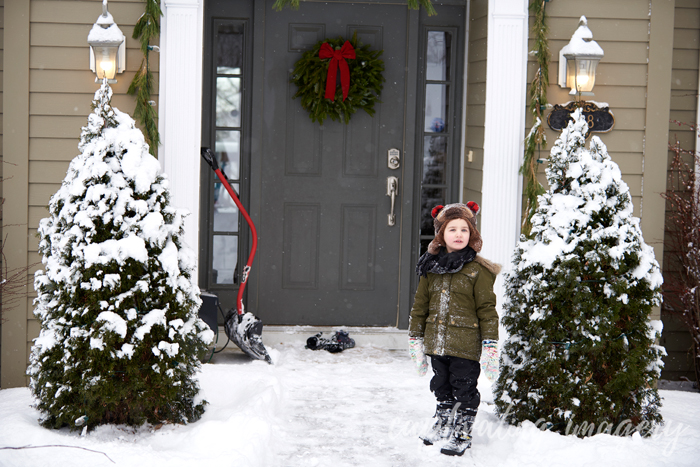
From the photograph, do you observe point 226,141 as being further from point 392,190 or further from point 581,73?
point 581,73

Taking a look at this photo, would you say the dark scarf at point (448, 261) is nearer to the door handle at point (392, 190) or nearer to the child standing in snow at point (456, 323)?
the child standing in snow at point (456, 323)

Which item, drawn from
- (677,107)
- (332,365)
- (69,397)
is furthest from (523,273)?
(677,107)

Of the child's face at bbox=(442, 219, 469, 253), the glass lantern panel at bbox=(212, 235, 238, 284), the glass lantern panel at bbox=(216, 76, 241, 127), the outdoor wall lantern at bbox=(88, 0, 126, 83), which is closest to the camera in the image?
the child's face at bbox=(442, 219, 469, 253)

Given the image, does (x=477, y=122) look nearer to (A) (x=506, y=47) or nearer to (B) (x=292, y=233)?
(A) (x=506, y=47)

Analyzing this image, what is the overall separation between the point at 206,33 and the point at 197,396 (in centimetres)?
282

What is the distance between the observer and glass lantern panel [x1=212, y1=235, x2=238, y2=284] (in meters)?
5.14

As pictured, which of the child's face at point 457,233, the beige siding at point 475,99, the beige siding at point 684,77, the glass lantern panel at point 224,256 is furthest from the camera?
the glass lantern panel at point 224,256

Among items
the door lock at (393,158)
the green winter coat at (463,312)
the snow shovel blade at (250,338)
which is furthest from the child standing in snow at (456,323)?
the door lock at (393,158)

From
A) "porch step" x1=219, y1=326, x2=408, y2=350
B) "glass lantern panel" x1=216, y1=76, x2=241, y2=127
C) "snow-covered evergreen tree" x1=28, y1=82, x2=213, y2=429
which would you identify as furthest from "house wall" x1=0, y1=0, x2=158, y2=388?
"porch step" x1=219, y1=326, x2=408, y2=350

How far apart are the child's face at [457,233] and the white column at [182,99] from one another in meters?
1.90

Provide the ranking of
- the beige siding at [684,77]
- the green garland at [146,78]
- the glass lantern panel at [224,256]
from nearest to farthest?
the green garland at [146,78]
the beige siding at [684,77]
the glass lantern panel at [224,256]

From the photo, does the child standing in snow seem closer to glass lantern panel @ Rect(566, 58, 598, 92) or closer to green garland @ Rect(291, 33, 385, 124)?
glass lantern panel @ Rect(566, 58, 598, 92)

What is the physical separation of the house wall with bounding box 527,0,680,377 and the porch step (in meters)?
1.56

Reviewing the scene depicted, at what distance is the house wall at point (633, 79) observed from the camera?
14.7 feet
